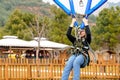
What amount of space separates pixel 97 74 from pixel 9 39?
1382cm

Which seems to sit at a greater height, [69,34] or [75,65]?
[69,34]

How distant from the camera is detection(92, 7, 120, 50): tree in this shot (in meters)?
37.8

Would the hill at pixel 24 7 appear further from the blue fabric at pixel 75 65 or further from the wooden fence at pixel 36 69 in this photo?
the blue fabric at pixel 75 65

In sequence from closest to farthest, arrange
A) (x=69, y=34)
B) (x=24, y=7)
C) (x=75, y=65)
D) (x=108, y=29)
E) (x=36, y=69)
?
(x=75, y=65), (x=69, y=34), (x=36, y=69), (x=108, y=29), (x=24, y=7)

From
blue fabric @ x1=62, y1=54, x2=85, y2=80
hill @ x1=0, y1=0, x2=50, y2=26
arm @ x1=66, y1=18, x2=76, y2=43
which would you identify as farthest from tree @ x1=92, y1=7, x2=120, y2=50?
hill @ x1=0, y1=0, x2=50, y2=26

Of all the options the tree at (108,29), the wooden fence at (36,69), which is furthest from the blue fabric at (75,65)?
the tree at (108,29)

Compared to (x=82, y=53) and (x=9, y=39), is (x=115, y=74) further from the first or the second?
(x=9, y=39)

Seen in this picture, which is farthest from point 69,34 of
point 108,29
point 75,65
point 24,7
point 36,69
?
point 24,7

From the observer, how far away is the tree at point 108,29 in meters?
37.8

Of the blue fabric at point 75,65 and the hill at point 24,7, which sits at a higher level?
the hill at point 24,7

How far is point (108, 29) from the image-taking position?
3862cm

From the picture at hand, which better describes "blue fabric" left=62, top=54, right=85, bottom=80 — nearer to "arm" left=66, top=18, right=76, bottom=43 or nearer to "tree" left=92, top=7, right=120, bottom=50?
"arm" left=66, top=18, right=76, bottom=43

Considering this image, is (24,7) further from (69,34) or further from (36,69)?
(69,34)

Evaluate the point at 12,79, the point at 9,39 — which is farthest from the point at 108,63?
the point at 9,39
